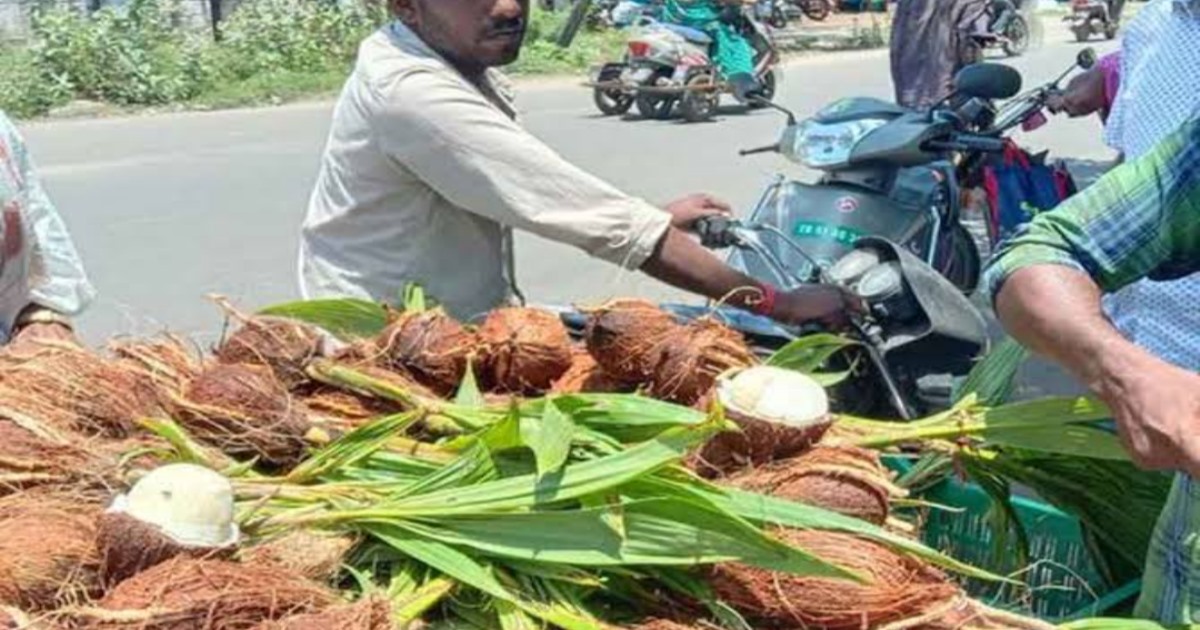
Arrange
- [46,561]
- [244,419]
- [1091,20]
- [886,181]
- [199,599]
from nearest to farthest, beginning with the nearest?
[199,599] < [46,561] < [244,419] < [886,181] < [1091,20]

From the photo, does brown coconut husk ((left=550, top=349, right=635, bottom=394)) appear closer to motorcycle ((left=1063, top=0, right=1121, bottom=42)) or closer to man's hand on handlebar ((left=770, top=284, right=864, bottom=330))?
man's hand on handlebar ((left=770, top=284, right=864, bottom=330))

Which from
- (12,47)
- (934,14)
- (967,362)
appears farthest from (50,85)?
(967,362)

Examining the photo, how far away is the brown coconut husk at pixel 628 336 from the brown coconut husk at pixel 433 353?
19 centimetres

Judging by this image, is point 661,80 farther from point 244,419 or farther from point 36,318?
point 244,419

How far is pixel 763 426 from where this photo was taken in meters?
2.01

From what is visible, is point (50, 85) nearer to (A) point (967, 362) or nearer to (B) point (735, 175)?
(B) point (735, 175)

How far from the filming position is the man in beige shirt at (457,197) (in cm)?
281

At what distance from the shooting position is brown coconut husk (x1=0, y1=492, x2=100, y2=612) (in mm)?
1722

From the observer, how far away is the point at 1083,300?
1863mm

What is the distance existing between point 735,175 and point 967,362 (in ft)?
28.6

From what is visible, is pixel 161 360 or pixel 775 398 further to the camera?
pixel 161 360

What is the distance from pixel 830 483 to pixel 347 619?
0.63 metres

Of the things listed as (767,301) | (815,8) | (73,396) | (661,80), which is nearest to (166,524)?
(73,396)

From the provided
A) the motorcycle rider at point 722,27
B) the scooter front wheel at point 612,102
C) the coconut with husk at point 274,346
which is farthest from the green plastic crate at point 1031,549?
the motorcycle rider at point 722,27
